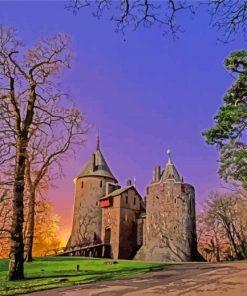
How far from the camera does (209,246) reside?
146ft

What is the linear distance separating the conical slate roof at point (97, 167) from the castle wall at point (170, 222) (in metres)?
12.1

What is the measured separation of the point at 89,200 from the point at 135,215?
6.81m

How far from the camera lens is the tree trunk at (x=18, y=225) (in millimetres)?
14812

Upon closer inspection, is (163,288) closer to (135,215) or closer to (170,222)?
(170,222)

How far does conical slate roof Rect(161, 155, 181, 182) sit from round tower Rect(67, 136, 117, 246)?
9.33 meters

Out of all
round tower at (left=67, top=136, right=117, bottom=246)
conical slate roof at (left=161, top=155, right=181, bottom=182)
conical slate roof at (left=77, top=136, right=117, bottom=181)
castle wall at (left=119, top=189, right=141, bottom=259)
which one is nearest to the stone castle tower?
conical slate roof at (left=161, top=155, right=181, bottom=182)

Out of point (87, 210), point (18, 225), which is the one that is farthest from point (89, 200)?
point (18, 225)

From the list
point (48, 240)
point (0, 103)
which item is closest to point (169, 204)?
point (48, 240)

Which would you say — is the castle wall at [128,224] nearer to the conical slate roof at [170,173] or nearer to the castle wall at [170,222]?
the castle wall at [170,222]

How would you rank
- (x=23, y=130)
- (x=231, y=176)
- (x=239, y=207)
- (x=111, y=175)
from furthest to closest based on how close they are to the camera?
(x=111, y=175) < (x=239, y=207) < (x=231, y=176) < (x=23, y=130)

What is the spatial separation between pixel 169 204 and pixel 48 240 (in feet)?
58.7

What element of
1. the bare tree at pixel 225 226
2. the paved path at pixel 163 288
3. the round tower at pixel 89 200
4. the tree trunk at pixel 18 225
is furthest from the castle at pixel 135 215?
the paved path at pixel 163 288

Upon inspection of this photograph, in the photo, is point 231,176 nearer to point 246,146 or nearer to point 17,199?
point 246,146

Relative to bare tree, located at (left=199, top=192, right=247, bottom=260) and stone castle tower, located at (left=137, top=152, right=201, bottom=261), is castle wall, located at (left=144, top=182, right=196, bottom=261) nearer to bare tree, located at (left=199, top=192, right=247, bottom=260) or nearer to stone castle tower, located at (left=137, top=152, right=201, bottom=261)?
stone castle tower, located at (left=137, top=152, right=201, bottom=261)
